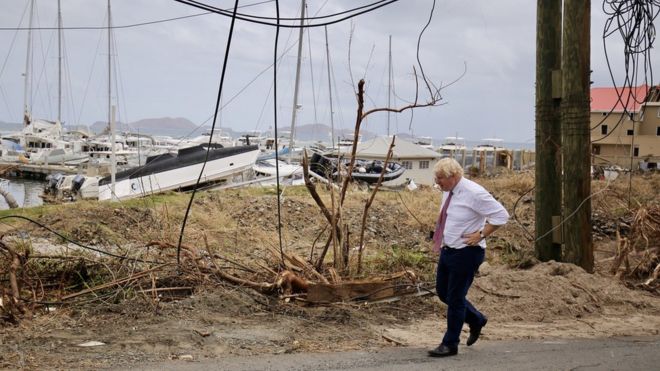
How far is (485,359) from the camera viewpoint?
610 cm

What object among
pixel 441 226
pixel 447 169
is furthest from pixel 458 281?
pixel 447 169

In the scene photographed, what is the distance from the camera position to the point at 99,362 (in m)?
5.44

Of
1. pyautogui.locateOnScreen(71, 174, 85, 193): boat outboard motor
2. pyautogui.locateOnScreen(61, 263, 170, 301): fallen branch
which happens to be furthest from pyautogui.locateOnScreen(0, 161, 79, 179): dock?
pyautogui.locateOnScreen(61, 263, 170, 301): fallen branch

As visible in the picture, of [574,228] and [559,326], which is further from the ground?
[574,228]

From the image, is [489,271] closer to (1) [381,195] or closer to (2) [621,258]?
(2) [621,258]

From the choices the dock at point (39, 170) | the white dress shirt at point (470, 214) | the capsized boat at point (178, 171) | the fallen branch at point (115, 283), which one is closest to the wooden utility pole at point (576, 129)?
the white dress shirt at point (470, 214)

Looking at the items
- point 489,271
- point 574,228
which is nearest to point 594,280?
point 574,228

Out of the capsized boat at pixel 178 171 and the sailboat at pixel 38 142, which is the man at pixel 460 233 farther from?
the sailboat at pixel 38 142

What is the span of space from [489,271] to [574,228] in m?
1.23

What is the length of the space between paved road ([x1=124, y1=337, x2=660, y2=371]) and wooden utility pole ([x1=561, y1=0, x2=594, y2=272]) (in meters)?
2.26

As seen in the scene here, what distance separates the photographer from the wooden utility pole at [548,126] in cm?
869

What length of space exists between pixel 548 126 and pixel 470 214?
340cm

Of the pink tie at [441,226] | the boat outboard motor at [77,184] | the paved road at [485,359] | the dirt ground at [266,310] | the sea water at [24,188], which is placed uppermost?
the pink tie at [441,226]

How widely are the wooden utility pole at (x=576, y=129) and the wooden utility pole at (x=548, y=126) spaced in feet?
0.44
